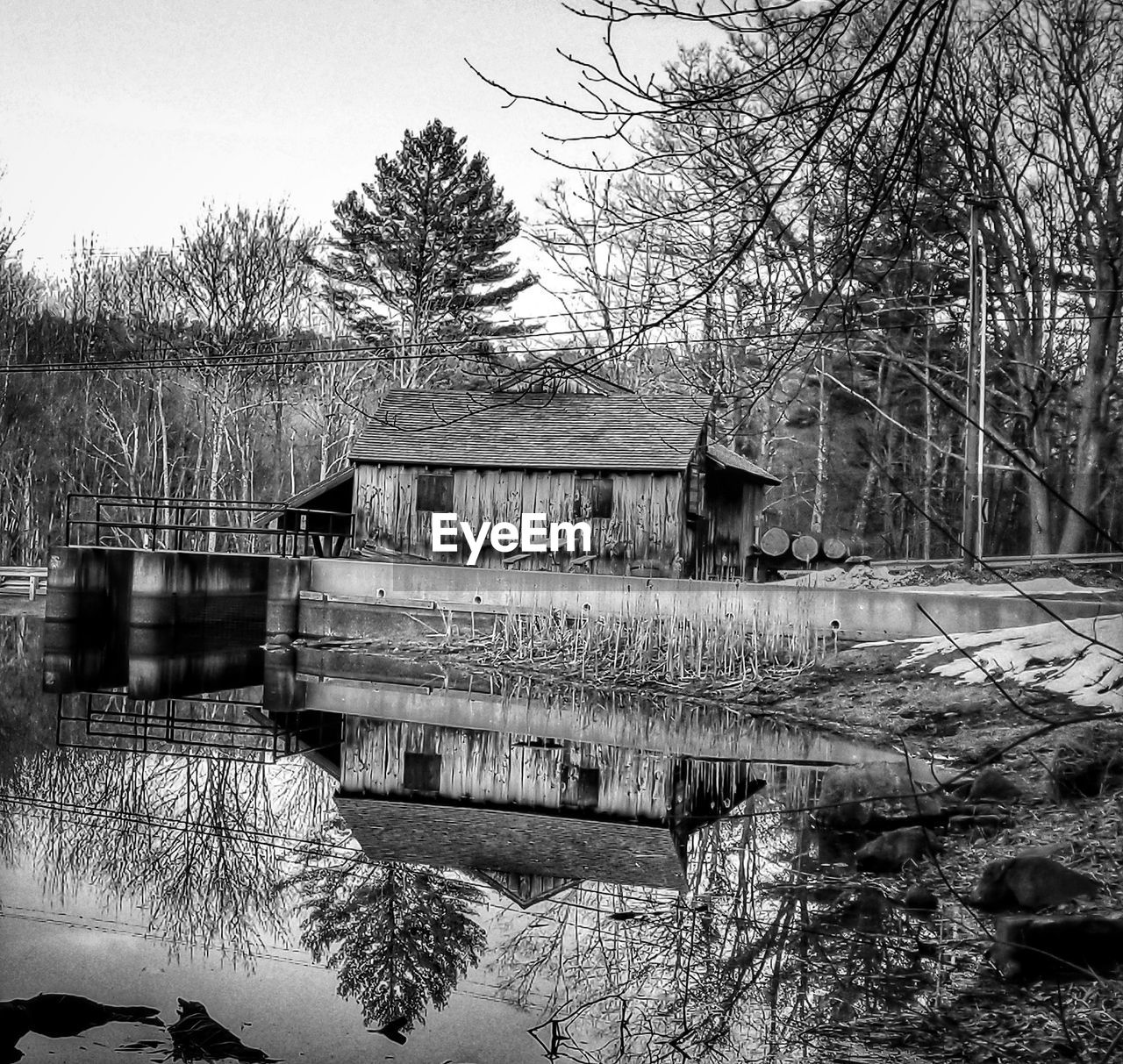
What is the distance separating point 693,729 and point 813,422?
25.2 meters

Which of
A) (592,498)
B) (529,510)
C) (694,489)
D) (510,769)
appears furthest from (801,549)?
(510,769)

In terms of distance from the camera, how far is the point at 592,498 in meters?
25.0

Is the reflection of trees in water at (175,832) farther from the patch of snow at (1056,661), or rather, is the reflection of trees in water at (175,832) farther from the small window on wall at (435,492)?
the small window on wall at (435,492)

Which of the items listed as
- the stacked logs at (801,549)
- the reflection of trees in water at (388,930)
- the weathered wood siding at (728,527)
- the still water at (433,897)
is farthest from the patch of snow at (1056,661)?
the stacked logs at (801,549)

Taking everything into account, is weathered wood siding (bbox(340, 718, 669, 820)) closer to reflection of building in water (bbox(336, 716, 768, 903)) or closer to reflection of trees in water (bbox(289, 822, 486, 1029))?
reflection of building in water (bbox(336, 716, 768, 903))

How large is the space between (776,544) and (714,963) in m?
23.1

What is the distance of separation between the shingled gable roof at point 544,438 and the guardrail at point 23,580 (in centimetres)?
1098

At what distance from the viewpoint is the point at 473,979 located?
19.4 ft

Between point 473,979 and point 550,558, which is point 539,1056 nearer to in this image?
point 473,979

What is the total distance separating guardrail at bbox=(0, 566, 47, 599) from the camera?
31109 mm

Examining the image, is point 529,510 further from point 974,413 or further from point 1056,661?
point 1056,661

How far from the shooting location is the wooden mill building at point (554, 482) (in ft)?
81.0

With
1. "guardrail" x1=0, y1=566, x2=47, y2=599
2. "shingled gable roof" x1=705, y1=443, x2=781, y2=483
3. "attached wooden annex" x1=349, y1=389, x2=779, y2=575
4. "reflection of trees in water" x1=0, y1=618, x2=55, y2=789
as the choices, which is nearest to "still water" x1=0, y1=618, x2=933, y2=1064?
"reflection of trees in water" x1=0, y1=618, x2=55, y2=789

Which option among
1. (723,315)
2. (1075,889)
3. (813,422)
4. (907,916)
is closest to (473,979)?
(907,916)
